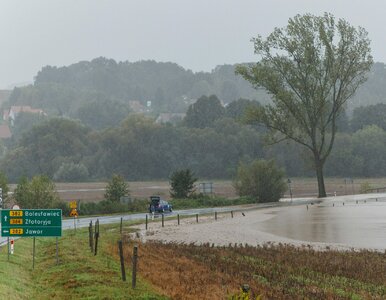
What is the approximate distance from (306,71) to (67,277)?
2706 inches

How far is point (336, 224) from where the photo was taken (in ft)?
183

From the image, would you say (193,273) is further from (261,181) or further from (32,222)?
(261,181)

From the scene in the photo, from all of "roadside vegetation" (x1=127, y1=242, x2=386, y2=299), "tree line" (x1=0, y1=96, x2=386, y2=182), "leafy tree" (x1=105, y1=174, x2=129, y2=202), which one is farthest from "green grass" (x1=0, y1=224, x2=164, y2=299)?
"tree line" (x1=0, y1=96, x2=386, y2=182)

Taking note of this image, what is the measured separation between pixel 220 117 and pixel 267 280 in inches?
6793

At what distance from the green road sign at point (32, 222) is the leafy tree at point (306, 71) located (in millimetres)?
62525

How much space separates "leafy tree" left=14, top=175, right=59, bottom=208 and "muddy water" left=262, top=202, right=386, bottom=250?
→ 23.3 metres

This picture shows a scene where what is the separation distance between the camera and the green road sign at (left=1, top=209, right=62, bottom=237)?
27.5m

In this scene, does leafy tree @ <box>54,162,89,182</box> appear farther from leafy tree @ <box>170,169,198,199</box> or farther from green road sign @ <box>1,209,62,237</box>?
green road sign @ <box>1,209,62,237</box>

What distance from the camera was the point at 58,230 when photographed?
27625mm

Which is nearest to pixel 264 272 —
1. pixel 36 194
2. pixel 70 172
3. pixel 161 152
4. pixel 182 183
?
pixel 36 194

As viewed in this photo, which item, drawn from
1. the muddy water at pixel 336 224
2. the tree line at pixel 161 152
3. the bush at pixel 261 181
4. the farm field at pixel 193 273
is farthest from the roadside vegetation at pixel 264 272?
the tree line at pixel 161 152

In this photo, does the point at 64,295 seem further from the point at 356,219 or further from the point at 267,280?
the point at 356,219

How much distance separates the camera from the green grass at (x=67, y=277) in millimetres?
19578

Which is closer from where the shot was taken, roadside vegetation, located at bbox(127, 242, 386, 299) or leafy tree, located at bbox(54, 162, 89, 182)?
roadside vegetation, located at bbox(127, 242, 386, 299)
